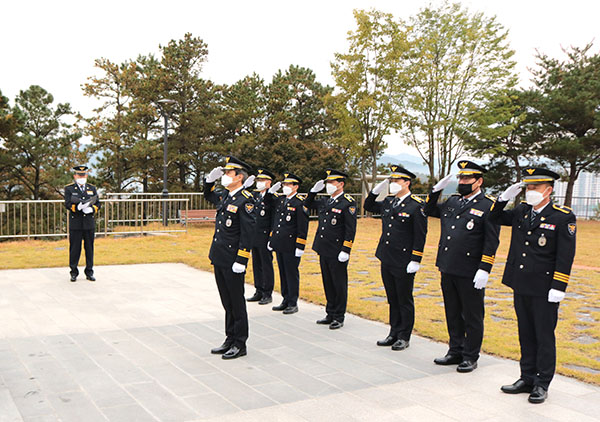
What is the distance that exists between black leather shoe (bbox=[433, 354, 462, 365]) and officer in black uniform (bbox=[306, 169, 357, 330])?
176cm

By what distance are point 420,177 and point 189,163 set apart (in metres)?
14.2

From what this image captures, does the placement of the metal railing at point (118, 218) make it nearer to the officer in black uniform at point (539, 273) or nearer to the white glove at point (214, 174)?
the white glove at point (214, 174)

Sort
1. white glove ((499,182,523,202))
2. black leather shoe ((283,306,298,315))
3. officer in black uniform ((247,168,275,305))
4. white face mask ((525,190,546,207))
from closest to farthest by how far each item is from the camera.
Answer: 1. white face mask ((525,190,546,207))
2. white glove ((499,182,523,202))
3. black leather shoe ((283,306,298,315))
4. officer in black uniform ((247,168,275,305))

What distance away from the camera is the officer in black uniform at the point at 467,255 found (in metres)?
5.38

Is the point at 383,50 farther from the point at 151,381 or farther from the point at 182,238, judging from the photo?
the point at 151,381

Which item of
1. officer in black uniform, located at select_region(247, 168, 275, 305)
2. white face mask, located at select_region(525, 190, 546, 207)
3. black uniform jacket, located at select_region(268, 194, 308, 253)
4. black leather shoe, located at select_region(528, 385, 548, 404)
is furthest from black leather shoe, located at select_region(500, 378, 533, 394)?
officer in black uniform, located at select_region(247, 168, 275, 305)

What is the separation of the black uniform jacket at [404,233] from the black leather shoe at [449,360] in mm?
1074

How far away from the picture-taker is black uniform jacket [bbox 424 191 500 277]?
5.32m

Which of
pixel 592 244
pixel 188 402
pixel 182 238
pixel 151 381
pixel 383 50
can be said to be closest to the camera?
pixel 188 402

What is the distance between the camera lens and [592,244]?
18250mm

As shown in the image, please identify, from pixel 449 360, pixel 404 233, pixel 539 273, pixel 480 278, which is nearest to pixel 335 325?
pixel 404 233

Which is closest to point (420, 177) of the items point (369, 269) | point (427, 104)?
point (427, 104)

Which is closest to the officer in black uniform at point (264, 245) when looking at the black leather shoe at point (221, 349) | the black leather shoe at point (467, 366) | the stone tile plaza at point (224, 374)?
the stone tile plaza at point (224, 374)

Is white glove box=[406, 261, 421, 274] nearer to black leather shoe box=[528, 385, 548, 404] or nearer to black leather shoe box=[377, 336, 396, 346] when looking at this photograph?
black leather shoe box=[377, 336, 396, 346]
